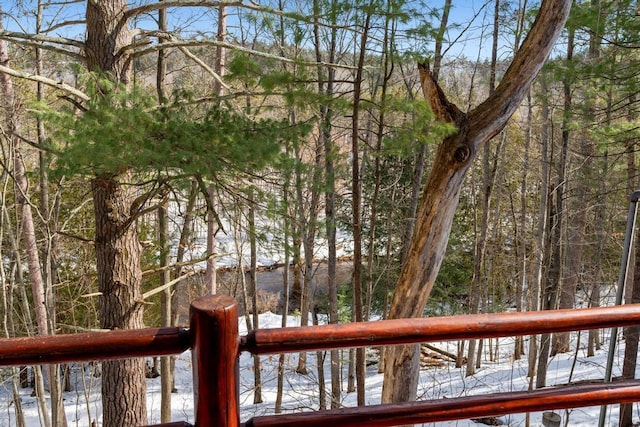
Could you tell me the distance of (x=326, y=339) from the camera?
125 centimetres

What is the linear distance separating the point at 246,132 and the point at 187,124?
568 mm

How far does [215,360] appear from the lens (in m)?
1.14

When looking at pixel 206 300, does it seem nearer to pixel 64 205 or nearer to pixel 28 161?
pixel 64 205

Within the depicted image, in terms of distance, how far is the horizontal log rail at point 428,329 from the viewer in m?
1.23

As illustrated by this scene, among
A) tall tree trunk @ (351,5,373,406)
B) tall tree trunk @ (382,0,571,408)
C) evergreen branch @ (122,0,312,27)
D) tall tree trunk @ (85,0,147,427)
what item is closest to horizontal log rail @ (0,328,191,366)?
tall tree trunk @ (382,0,571,408)

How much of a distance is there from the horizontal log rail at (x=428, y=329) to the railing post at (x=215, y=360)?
2.5 inches

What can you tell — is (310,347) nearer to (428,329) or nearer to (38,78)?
(428,329)

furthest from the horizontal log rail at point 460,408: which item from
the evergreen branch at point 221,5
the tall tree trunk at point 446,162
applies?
the evergreen branch at point 221,5

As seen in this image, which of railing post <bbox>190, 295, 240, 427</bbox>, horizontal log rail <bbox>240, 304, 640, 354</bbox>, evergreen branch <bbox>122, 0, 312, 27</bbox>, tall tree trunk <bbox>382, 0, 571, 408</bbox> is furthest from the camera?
evergreen branch <bbox>122, 0, 312, 27</bbox>

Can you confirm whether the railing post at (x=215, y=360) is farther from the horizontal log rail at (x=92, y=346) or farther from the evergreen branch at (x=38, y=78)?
the evergreen branch at (x=38, y=78)

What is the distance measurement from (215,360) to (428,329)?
50 centimetres

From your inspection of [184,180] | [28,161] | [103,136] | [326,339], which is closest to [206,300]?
[326,339]

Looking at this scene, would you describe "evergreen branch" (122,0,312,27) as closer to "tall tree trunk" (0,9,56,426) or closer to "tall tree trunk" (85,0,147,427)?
"tall tree trunk" (85,0,147,427)

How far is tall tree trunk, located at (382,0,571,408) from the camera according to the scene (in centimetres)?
400
